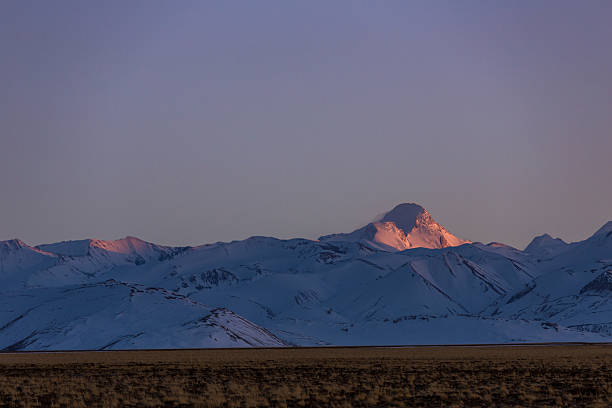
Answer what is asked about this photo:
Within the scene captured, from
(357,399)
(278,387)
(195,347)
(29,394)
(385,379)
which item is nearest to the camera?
(357,399)

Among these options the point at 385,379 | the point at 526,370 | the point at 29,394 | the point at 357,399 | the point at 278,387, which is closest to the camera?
the point at 357,399

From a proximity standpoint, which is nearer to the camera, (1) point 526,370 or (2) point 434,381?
(2) point 434,381

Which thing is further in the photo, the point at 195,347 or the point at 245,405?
the point at 195,347

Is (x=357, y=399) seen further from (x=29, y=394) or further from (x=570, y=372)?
(x=570, y=372)

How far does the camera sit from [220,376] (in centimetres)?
6169

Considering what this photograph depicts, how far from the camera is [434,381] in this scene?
52.2 metres

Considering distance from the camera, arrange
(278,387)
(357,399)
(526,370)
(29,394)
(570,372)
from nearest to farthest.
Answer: (357,399) < (29,394) < (278,387) < (570,372) < (526,370)

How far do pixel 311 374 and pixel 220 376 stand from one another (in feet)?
21.4

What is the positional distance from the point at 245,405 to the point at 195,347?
158 metres

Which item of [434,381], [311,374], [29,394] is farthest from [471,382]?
[29,394]

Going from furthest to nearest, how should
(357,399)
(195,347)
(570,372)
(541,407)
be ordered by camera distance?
(195,347) < (570,372) < (357,399) < (541,407)

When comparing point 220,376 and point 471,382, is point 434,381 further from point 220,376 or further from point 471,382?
point 220,376

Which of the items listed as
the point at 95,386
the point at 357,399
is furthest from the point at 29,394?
the point at 357,399

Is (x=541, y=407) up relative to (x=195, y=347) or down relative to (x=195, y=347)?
down
